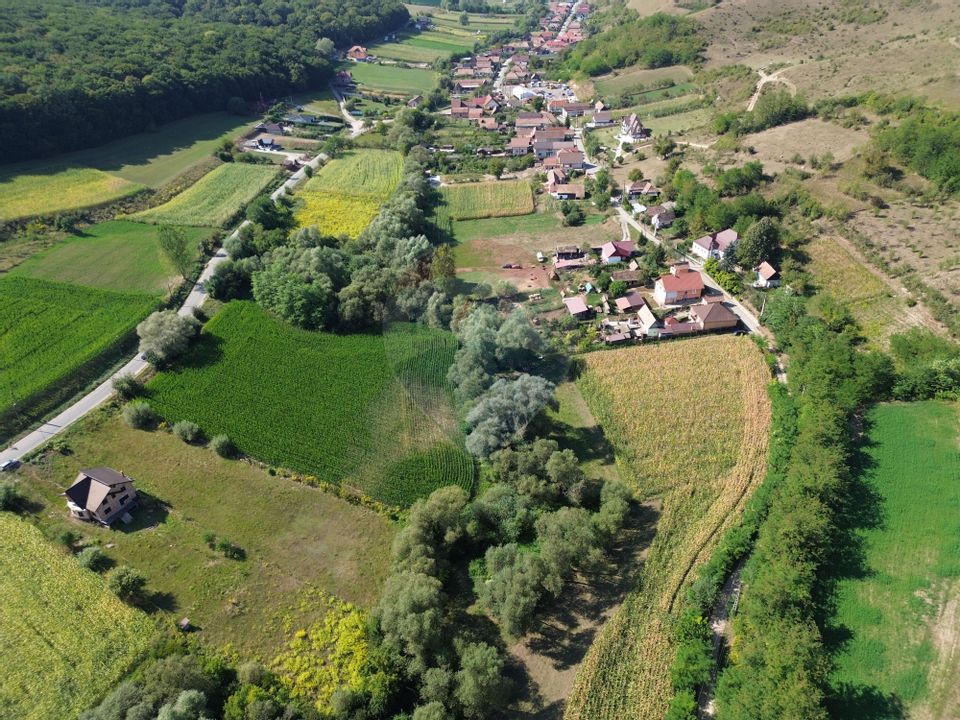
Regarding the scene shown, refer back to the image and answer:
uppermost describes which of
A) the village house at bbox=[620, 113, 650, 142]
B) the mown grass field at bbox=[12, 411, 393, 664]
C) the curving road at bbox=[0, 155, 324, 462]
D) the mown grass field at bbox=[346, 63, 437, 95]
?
the mown grass field at bbox=[346, 63, 437, 95]

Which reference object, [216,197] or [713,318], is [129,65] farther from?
[713,318]

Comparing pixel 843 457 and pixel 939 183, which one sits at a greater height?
A: pixel 939 183

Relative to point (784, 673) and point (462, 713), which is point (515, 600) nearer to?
point (462, 713)

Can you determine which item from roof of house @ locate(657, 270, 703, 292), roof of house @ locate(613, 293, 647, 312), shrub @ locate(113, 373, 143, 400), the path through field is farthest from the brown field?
shrub @ locate(113, 373, 143, 400)

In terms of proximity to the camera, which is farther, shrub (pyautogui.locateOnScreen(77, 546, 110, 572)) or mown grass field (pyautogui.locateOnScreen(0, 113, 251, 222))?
mown grass field (pyautogui.locateOnScreen(0, 113, 251, 222))

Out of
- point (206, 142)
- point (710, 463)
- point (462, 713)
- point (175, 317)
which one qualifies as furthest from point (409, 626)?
point (206, 142)

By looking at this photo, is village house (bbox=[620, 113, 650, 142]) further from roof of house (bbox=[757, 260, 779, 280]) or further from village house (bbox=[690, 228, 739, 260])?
roof of house (bbox=[757, 260, 779, 280])

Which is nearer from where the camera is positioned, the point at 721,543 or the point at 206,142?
the point at 721,543

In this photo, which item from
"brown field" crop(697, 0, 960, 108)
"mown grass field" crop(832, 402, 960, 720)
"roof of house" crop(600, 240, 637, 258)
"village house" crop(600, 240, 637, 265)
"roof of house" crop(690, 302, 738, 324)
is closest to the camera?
"mown grass field" crop(832, 402, 960, 720)
